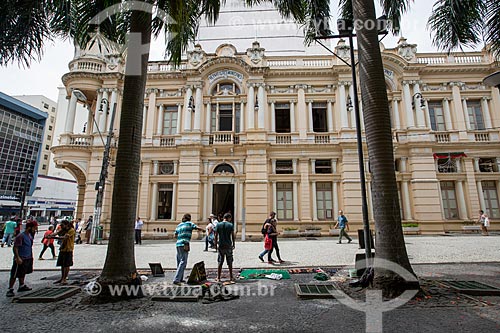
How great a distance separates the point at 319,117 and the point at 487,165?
11.8m

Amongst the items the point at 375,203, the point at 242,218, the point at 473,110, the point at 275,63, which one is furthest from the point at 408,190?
the point at 375,203

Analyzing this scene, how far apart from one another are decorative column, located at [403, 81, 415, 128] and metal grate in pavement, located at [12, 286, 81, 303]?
20576 mm

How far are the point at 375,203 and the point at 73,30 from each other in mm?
8591

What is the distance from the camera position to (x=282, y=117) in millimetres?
20344

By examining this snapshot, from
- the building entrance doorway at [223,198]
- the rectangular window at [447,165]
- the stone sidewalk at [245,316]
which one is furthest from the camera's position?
the building entrance doorway at [223,198]

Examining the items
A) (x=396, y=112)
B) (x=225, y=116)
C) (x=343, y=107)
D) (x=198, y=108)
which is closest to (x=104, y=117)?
(x=198, y=108)

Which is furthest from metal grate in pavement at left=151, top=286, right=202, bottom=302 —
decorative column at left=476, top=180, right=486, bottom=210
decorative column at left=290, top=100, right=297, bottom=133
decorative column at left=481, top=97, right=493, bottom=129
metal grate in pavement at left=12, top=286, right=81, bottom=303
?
decorative column at left=481, top=97, right=493, bottom=129

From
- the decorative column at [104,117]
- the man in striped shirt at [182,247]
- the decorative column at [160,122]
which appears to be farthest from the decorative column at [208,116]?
the man in striped shirt at [182,247]

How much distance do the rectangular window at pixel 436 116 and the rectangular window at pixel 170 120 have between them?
1883 centimetres

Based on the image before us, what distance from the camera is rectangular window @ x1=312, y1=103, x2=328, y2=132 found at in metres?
20.1

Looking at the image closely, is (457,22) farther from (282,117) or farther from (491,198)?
(491,198)

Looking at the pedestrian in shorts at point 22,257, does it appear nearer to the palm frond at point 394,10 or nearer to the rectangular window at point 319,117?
the palm frond at point 394,10

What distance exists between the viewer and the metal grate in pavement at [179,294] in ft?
17.6

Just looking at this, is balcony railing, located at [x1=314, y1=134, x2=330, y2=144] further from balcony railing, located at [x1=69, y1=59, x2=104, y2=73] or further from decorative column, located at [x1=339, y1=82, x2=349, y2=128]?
balcony railing, located at [x1=69, y1=59, x2=104, y2=73]
